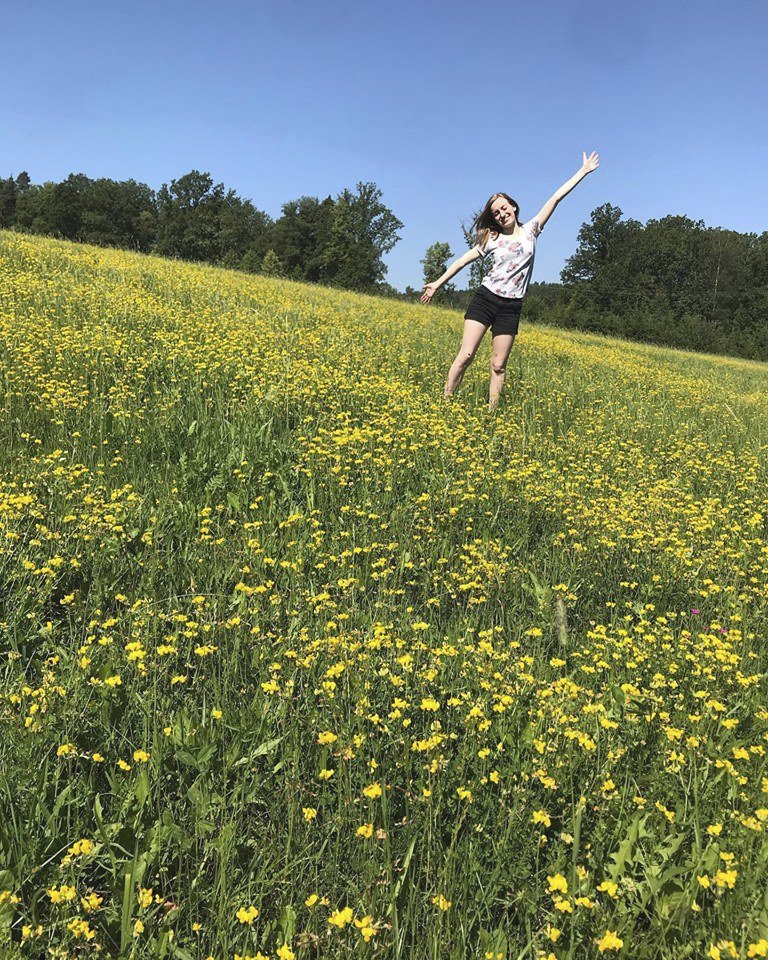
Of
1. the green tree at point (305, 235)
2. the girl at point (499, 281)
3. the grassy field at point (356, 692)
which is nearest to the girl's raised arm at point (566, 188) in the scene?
the girl at point (499, 281)

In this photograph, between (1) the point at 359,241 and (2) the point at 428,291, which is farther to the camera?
(1) the point at 359,241

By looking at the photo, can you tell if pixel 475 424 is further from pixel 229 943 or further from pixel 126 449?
pixel 229 943

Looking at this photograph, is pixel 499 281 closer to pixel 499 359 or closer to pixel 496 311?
pixel 496 311

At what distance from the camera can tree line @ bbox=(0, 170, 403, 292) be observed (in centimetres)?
8131

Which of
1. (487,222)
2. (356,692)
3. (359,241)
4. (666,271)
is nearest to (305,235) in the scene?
(359,241)

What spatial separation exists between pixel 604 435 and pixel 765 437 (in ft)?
9.94

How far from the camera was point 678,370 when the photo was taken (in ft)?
55.1

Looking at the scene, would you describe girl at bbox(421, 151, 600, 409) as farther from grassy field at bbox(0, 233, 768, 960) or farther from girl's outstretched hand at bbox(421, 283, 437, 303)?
grassy field at bbox(0, 233, 768, 960)

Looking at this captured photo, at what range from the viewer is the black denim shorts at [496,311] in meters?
7.39

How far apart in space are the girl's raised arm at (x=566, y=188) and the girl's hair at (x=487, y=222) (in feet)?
1.30

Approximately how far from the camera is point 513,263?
7.31m

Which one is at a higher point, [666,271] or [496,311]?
[666,271]

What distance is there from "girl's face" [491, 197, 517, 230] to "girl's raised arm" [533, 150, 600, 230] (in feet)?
1.04

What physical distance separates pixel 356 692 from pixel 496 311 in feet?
19.6
